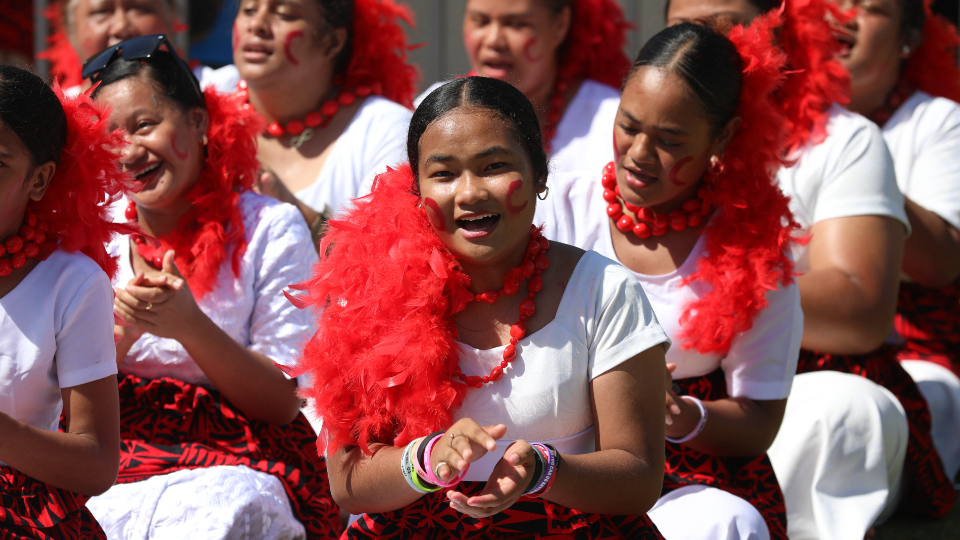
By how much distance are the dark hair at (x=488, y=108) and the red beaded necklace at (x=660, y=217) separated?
59 centimetres

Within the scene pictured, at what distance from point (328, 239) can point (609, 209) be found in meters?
0.86

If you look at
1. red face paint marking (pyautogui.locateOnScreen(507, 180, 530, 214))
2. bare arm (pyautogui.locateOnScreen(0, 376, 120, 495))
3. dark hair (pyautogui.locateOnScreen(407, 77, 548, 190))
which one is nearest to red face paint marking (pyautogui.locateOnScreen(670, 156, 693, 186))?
dark hair (pyautogui.locateOnScreen(407, 77, 548, 190))

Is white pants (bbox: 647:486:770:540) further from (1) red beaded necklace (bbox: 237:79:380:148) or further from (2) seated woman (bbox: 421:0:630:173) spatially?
(1) red beaded necklace (bbox: 237:79:380:148)

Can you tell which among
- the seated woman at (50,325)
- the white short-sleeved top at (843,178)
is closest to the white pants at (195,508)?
the seated woman at (50,325)

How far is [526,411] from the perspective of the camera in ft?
6.33

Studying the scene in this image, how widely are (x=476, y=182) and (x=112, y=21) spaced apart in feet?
8.78

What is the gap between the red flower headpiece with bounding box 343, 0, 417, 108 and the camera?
12.7ft

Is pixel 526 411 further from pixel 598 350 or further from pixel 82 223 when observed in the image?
pixel 82 223

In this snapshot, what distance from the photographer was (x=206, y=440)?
Result: 8.59ft

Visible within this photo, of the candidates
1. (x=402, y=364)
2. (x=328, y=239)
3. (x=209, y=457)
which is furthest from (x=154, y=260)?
(x=402, y=364)

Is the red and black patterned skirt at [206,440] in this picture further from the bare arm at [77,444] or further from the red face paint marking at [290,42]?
the red face paint marking at [290,42]

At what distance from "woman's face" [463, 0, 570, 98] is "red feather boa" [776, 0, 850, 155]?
3.98 feet

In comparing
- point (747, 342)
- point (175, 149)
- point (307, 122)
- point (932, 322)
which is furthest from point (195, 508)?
point (932, 322)

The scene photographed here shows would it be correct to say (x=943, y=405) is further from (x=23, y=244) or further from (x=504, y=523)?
(x=23, y=244)
